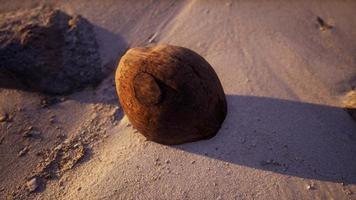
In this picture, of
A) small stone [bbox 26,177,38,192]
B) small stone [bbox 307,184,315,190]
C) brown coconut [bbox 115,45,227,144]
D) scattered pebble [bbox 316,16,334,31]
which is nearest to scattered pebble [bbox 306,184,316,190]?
small stone [bbox 307,184,315,190]

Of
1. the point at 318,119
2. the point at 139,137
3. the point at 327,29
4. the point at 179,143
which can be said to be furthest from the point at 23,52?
the point at 327,29

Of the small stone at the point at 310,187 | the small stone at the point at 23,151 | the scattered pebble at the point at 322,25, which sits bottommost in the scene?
the small stone at the point at 310,187

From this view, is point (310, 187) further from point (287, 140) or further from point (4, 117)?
point (4, 117)

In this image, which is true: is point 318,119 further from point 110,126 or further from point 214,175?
point 110,126

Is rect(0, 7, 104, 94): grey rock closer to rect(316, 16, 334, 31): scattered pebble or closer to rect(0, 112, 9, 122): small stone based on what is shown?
rect(0, 112, 9, 122): small stone

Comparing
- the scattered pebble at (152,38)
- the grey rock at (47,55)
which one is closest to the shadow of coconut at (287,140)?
the scattered pebble at (152,38)

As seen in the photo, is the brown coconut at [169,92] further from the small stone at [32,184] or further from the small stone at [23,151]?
the small stone at [23,151]
